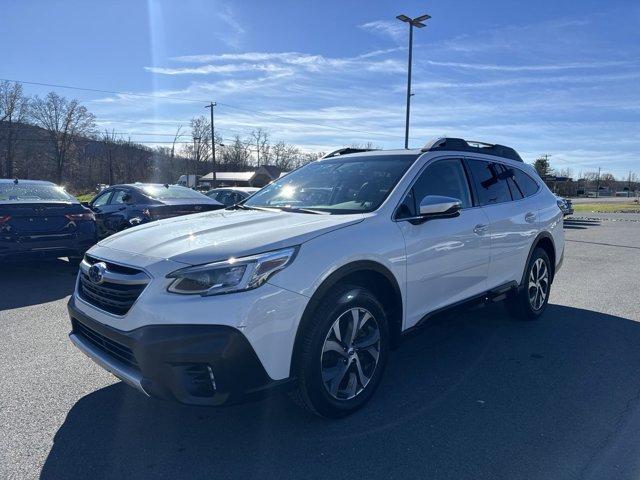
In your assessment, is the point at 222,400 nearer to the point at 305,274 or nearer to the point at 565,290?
the point at 305,274

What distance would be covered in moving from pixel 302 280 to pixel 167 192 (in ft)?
24.6

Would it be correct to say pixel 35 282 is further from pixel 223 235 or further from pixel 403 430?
pixel 403 430

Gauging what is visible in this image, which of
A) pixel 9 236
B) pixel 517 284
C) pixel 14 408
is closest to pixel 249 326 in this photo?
pixel 14 408

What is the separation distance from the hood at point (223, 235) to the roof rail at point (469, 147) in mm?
1325

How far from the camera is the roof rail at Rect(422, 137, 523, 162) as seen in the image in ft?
14.0

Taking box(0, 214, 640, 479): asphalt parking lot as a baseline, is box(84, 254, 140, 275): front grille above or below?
above

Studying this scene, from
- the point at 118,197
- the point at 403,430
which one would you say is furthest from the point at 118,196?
the point at 403,430

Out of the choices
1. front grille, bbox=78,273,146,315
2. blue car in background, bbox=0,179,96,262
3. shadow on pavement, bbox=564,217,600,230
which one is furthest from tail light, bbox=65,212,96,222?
shadow on pavement, bbox=564,217,600,230

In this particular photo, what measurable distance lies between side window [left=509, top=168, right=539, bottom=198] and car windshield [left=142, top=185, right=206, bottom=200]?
6190mm

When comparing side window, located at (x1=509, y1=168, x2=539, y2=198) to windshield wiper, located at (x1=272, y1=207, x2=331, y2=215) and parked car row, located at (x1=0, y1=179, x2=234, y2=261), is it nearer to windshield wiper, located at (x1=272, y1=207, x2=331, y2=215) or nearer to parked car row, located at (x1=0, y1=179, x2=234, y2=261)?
windshield wiper, located at (x1=272, y1=207, x2=331, y2=215)

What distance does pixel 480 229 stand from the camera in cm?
425

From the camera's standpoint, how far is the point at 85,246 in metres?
7.61

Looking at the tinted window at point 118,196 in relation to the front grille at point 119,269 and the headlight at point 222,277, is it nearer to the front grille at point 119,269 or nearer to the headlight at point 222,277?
the front grille at point 119,269

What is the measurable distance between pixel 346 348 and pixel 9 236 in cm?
595
